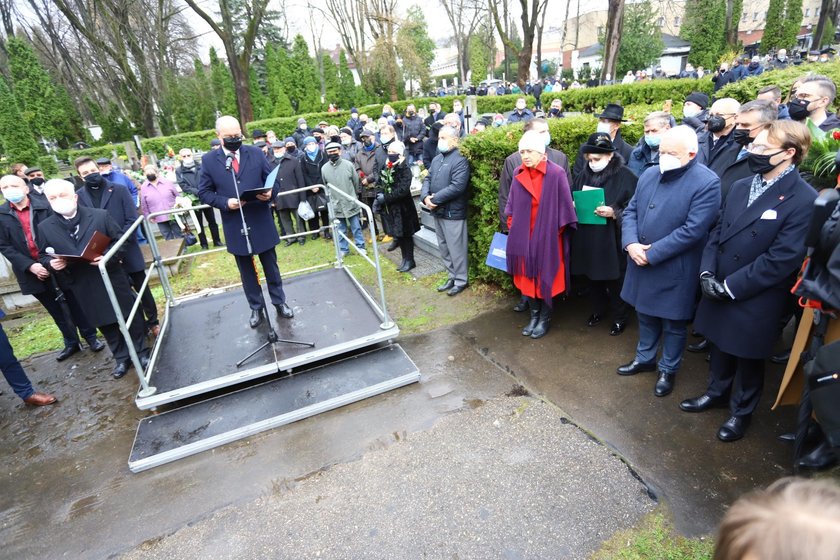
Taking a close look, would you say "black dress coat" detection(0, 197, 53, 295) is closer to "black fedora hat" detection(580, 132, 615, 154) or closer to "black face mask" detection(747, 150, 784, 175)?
"black fedora hat" detection(580, 132, 615, 154)

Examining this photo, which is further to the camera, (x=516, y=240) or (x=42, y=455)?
(x=516, y=240)

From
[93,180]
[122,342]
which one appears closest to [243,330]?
[122,342]

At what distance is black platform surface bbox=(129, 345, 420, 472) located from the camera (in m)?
3.81

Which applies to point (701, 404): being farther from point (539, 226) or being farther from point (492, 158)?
point (492, 158)

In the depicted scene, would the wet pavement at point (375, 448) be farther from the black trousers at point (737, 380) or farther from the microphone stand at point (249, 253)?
the microphone stand at point (249, 253)

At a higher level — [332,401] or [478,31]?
[478,31]

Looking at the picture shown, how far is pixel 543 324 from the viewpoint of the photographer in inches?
199

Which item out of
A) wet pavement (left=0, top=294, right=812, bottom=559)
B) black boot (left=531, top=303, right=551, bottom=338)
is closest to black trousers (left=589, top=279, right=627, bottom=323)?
wet pavement (left=0, top=294, right=812, bottom=559)

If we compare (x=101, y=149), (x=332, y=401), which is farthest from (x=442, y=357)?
(x=101, y=149)

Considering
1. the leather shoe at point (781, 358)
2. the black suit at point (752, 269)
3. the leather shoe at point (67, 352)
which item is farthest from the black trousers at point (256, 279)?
the leather shoe at point (781, 358)

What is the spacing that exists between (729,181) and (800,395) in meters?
1.81

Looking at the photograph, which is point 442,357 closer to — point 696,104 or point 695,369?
point 695,369

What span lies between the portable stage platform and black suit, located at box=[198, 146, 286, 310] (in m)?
0.85

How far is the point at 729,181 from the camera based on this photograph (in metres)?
3.97
